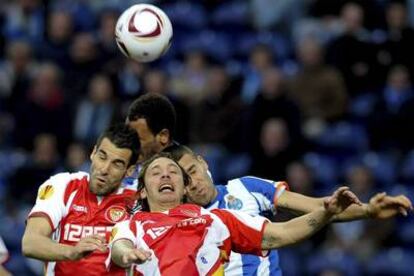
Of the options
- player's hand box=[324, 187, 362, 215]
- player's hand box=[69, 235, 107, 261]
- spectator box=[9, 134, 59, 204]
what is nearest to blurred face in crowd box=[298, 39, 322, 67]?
Answer: spectator box=[9, 134, 59, 204]

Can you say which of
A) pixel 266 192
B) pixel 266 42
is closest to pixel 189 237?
pixel 266 192

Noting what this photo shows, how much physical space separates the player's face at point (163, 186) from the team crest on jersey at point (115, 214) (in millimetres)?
548

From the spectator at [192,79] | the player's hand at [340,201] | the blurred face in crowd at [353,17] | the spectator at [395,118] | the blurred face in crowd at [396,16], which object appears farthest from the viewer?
the spectator at [192,79]

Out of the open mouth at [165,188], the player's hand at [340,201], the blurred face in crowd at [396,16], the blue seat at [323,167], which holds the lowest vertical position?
the blue seat at [323,167]

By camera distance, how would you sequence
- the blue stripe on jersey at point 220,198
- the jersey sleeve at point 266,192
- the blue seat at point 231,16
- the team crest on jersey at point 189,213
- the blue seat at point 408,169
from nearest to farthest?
the team crest on jersey at point 189,213 < the blue stripe on jersey at point 220,198 < the jersey sleeve at point 266,192 < the blue seat at point 408,169 < the blue seat at point 231,16

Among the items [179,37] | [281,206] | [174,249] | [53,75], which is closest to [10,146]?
[53,75]

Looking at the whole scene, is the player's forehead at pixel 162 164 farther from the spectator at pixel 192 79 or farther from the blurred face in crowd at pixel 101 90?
the spectator at pixel 192 79

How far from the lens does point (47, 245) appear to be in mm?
7684

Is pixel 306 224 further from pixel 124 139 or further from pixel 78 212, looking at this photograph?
pixel 78 212

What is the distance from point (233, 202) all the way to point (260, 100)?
6.12 m

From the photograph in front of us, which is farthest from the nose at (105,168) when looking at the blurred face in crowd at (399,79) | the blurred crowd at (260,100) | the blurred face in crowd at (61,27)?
the blurred face in crowd at (61,27)

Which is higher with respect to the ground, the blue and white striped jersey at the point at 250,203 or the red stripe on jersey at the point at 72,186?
the red stripe on jersey at the point at 72,186

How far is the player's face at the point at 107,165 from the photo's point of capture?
26.9 feet

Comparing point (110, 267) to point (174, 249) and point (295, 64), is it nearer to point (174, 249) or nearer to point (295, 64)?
point (174, 249)
